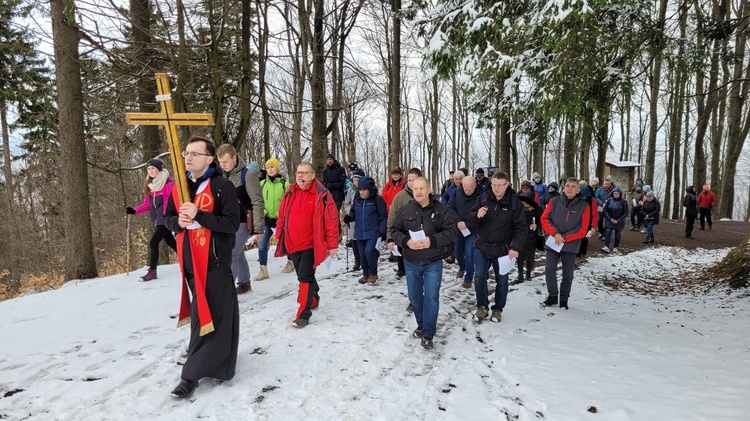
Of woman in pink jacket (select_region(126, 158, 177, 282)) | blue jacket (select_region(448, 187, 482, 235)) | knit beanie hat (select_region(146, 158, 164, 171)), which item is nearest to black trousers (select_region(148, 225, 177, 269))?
woman in pink jacket (select_region(126, 158, 177, 282))

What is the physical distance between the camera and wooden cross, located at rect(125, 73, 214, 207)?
305 cm

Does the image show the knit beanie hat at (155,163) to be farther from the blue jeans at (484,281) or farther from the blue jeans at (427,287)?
the blue jeans at (484,281)

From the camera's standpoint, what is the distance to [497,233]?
17.6ft

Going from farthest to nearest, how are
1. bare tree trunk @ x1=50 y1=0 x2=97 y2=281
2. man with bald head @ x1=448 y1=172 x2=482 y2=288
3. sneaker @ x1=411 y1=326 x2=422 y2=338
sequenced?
bare tree trunk @ x1=50 y1=0 x2=97 y2=281
man with bald head @ x1=448 y1=172 x2=482 y2=288
sneaker @ x1=411 y1=326 x2=422 y2=338

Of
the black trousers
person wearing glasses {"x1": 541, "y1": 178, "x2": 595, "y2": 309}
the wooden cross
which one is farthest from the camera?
the black trousers

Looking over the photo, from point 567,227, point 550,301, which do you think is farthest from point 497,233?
point 550,301

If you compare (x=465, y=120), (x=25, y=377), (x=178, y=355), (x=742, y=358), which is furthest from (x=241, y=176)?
(x=465, y=120)

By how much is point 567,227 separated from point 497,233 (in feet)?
5.67

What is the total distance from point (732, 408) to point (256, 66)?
43.2ft

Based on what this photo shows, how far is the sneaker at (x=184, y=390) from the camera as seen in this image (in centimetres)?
318

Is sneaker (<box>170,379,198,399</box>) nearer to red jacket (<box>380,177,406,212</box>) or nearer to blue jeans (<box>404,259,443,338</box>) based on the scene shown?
blue jeans (<box>404,259,443,338</box>)

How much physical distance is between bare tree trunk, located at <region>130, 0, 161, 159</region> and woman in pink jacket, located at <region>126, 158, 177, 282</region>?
6.47 ft

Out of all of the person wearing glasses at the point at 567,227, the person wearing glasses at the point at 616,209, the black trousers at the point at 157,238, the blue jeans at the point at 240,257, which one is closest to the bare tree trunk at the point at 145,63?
the black trousers at the point at 157,238

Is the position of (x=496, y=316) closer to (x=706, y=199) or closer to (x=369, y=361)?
(x=369, y=361)
